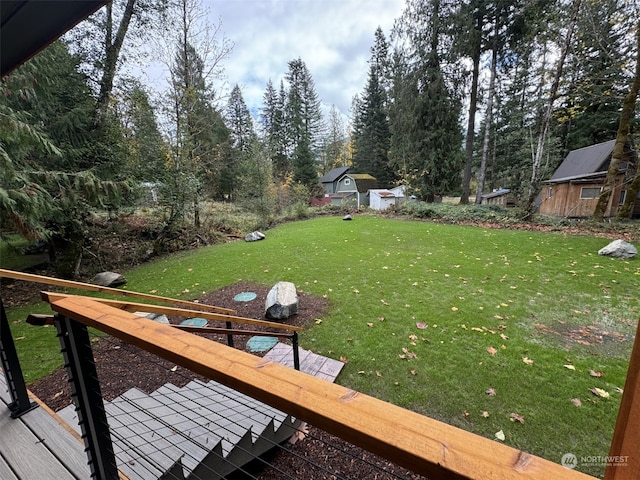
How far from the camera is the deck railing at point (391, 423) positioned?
415 millimetres

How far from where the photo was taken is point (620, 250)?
6051 millimetres

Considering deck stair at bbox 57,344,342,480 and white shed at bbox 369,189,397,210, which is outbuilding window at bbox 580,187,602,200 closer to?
white shed at bbox 369,189,397,210

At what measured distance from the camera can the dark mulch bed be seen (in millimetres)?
1994

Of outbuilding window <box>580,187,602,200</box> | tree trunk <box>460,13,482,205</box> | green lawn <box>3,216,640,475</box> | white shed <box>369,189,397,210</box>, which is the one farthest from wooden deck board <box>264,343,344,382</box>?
outbuilding window <box>580,187,602,200</box>

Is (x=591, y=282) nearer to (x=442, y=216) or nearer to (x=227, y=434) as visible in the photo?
(x=227, y=434)

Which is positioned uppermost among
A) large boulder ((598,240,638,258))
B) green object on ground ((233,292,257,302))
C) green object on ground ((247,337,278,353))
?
large boulder ((598,240,638,258))

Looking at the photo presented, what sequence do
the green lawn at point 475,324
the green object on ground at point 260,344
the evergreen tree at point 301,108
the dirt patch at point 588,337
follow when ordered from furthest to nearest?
the evergreen tree at point 301,108 → the green object on ground at point 260,344 → the dirt patch at point 588,337 → the green lawn at point 475,324

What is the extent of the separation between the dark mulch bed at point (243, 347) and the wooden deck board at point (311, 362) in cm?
50

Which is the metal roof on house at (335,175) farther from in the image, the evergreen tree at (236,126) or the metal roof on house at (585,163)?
the metal roof on house at (585,163)

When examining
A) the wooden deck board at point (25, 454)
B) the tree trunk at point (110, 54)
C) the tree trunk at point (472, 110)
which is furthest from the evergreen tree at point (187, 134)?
the tree trunk at point (472, 110)

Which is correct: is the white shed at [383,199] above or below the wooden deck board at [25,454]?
above

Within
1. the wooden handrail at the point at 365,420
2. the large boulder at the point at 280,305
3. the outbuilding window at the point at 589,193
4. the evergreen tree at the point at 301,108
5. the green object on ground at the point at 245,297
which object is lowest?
the green object on ground at the point at 245,297

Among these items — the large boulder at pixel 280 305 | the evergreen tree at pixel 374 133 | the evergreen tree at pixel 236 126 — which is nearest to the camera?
the large boulder at pixel 280 305

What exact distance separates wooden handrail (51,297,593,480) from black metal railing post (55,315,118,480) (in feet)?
1.32
